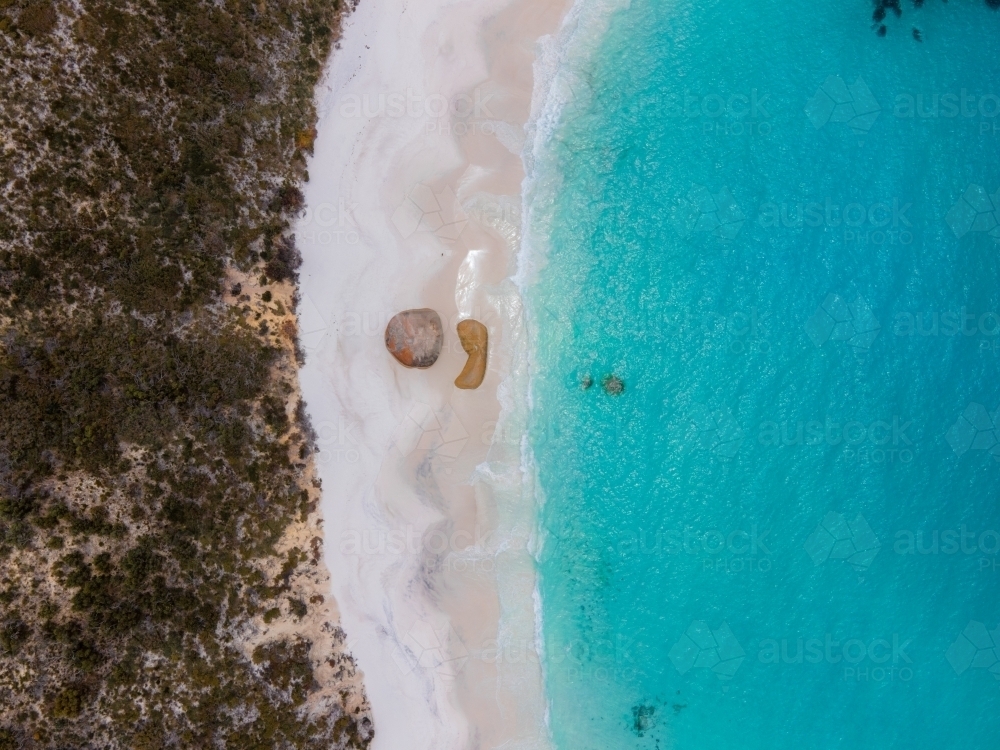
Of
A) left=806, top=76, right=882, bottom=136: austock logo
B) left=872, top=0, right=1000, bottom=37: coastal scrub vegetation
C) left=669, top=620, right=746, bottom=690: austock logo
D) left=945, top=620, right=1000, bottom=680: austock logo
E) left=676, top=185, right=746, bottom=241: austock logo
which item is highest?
left=872, top=0, right=1000, bottom=37: coastal scrub vegetation

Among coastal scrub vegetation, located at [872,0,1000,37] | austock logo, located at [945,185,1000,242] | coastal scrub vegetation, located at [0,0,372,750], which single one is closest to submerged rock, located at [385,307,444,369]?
coastal scrub vegetation, located at [0,0,372,750]

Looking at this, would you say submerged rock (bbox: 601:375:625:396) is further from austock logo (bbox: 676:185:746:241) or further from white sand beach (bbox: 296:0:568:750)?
austock logo (bbox: 676:185:746:241)

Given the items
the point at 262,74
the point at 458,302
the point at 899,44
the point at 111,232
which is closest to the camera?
the point at 111,232

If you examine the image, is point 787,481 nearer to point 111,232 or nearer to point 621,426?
point 621,426

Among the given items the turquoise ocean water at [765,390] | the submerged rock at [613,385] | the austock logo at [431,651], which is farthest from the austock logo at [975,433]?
the austock logo at [431,651]

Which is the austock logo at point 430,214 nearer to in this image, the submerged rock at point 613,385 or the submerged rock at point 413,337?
the submerged rock at point 413,337

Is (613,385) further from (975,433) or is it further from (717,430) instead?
(975,433)

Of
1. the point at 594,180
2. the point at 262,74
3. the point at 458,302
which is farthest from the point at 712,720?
the point at 262,74
